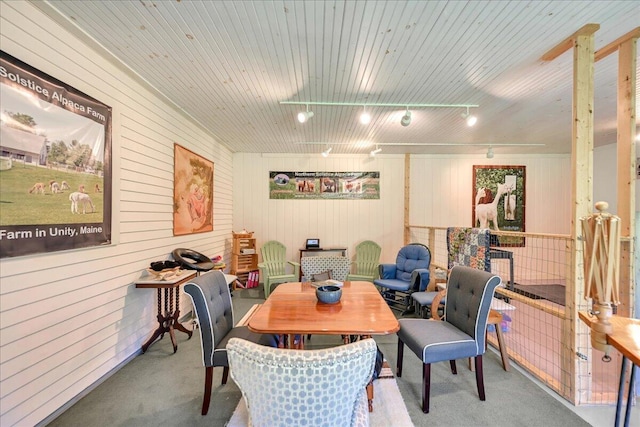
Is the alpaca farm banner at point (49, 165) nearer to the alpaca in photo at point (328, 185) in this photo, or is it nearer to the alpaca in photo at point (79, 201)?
the alpaca in photo at point (79, 201)

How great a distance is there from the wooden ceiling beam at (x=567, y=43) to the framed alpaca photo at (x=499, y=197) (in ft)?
11.8

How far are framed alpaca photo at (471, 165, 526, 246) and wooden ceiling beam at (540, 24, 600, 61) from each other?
359cm

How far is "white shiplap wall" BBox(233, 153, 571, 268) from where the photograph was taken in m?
5.41

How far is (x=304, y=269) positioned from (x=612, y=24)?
132 inches

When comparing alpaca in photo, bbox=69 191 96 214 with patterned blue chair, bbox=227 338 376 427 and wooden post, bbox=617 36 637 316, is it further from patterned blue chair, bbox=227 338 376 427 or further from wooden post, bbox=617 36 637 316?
wooden post, bbox=617 36 637 316

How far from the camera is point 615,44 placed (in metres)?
2.08

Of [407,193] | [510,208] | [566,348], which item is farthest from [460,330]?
[510,208]

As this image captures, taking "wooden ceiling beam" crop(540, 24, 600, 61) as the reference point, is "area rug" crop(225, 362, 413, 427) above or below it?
below

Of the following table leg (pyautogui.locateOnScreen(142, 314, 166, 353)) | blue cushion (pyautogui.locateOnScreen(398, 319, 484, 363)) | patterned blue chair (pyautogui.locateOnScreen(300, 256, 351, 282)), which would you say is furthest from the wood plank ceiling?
table leg (pyautogui.locateOnScreen(142, 314, 166, 353))

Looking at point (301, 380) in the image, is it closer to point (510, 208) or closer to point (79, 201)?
point (79, 201)

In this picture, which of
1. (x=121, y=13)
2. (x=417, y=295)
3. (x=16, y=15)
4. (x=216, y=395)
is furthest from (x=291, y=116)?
(x=216, y=395)

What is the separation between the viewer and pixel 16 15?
1574mm

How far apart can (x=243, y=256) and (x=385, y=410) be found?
364 centimetres

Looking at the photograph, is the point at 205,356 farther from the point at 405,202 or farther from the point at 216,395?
the point at 405,202
